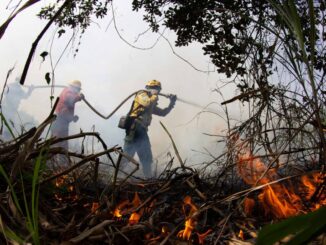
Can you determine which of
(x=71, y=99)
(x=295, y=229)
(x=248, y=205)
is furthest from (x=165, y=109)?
(x=295, y=229)

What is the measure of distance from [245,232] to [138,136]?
5.83 metres

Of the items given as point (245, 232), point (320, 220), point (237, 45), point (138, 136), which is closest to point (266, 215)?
point (245, 232)

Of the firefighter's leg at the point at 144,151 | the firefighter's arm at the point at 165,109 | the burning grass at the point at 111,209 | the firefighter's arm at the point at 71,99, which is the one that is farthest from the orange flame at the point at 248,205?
the firefighter's arm at the point at 71,99

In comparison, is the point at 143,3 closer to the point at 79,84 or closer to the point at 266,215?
the point at 266,215

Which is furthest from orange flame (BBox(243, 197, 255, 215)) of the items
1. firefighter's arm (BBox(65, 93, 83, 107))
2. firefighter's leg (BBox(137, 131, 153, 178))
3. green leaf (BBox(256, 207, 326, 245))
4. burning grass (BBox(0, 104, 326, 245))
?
firefighter's arm (BBox(65, 93, 83, 107))

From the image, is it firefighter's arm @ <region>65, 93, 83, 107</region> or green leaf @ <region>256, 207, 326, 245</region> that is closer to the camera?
green leaf @ <region>256, 207, 326, 245</region>

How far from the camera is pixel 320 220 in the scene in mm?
368

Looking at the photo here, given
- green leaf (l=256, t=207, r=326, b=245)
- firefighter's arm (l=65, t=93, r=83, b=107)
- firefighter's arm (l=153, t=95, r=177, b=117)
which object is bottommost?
green leaf (l=256, t=207, r=326, b=245)

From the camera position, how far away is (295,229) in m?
0.37

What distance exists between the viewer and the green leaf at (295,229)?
14.2 inches

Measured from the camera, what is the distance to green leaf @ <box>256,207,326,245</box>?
36 centimetres

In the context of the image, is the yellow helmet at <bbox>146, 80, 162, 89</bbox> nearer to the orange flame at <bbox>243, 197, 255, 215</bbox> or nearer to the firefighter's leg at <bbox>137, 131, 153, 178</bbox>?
the firefighter's leg at <bbox>137, 131, 153, 178</bbox>

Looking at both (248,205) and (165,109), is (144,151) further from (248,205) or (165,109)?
(248,205)

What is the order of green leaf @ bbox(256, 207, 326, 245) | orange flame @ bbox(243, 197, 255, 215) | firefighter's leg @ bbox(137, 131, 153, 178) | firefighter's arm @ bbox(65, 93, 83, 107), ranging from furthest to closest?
firefighter's arm @ bbox(65, 93, 83, 107), firefighter's leg @ bbox(137, 131, 153, 178), orange flame @ bbox(243, 197, 255, 215), green leaf @ bbox(256, 207, 326, 245)
